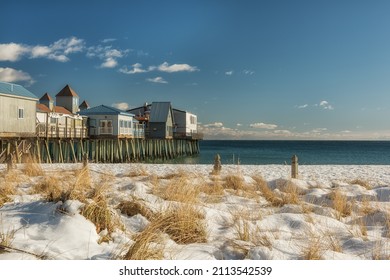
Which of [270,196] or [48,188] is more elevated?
[48,188]

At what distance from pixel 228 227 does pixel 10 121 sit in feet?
68.1

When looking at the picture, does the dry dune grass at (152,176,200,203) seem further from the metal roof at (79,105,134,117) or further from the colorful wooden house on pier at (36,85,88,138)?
the metal roof at (79,105,134,117)

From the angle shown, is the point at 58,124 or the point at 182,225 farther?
the point at 58,124

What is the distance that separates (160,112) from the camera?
4184 centimetres

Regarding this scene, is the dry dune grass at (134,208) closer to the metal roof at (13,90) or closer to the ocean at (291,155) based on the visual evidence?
the ocean at (291,155)

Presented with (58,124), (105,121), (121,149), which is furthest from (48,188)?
(105,121)

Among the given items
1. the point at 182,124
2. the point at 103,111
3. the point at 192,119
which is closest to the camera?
the point at 103,111

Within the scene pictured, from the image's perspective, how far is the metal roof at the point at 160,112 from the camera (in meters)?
41.7

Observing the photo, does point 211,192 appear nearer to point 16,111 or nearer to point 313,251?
A: point 313,251
